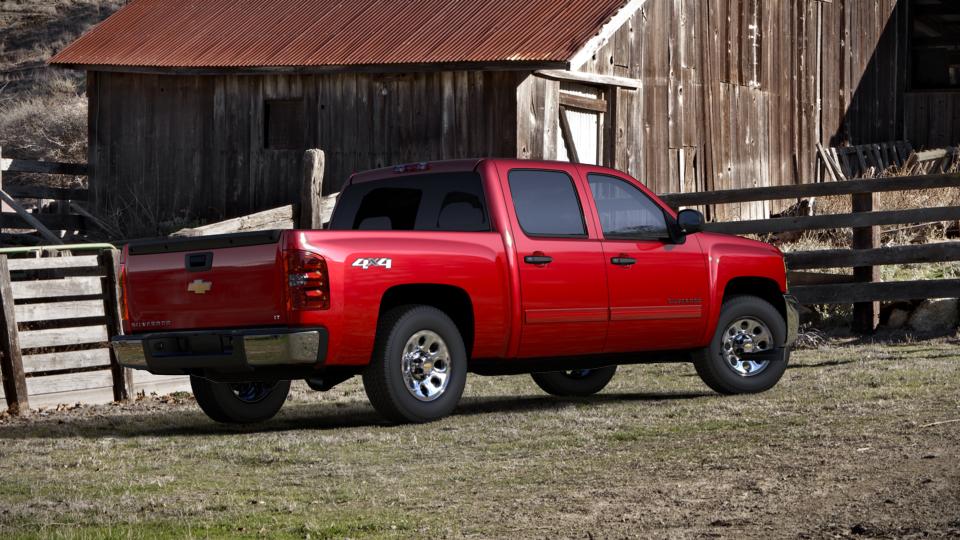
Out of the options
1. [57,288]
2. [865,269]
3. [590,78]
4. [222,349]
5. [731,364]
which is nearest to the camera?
[222,349]

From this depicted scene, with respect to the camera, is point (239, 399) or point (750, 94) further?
point (750, 94)

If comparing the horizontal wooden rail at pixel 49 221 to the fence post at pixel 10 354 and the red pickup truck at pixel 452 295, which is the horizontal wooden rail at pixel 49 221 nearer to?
the fence post at pixel 10 354

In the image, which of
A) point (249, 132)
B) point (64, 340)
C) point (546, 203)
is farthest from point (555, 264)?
point (249, 132)

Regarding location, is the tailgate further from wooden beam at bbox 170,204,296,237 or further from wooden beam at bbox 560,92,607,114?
wooden beam at bbox 560,92,607,114

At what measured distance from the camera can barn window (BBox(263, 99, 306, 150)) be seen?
2355 cm

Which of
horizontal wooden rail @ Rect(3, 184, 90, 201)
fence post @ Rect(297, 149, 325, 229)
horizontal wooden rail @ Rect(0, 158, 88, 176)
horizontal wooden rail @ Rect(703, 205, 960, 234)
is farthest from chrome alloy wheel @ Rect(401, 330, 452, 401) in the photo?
horizontal wooden rail @ Rect(3, 184, 90, 201)

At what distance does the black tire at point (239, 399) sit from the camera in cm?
1096

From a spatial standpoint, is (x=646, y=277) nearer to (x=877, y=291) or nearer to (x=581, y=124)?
(x=877, y=291)

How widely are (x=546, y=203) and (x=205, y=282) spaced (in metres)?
2.68

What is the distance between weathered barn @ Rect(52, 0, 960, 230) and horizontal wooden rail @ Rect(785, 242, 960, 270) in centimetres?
472

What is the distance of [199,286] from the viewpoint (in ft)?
32.2

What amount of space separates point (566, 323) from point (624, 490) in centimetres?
A: 342

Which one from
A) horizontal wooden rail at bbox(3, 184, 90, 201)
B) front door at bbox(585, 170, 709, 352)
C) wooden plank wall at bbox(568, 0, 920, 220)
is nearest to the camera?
front door at bbox(585, 170, 709, 352)

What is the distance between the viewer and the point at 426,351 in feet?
33.6
